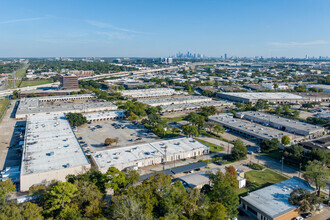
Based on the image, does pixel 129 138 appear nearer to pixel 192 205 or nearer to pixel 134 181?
pixel 134 181

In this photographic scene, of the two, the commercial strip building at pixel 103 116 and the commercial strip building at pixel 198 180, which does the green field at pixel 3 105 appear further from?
the commercial strip building at pixel 198 180

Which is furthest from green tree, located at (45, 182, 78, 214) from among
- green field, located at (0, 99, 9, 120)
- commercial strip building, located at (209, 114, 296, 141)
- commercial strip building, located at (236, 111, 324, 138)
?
green field, located at (0, 99, 9, 120)

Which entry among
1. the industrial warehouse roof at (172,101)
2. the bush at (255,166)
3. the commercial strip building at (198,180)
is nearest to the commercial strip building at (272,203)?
the commercial strip building at (198,180)

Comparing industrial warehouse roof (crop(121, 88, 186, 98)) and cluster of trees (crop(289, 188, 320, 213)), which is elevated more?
industrial warehouse roof (crop(121, 88, 186, 98))

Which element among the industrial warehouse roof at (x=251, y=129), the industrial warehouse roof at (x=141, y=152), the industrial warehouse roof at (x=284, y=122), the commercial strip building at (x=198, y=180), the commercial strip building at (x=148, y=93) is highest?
the commercial strip building at (x=148, y=93)

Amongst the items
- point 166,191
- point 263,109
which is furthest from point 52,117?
point 263,109

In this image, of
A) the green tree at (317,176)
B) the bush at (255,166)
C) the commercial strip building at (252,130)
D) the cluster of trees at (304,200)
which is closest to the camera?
the cluster of trees at (304,200)

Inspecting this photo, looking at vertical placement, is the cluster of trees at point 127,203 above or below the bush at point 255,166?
above

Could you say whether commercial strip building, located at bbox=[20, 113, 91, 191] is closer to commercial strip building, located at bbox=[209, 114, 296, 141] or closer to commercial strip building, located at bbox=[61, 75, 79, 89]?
commercial strip building, located at bbox=[209, 114, 296, 141]
